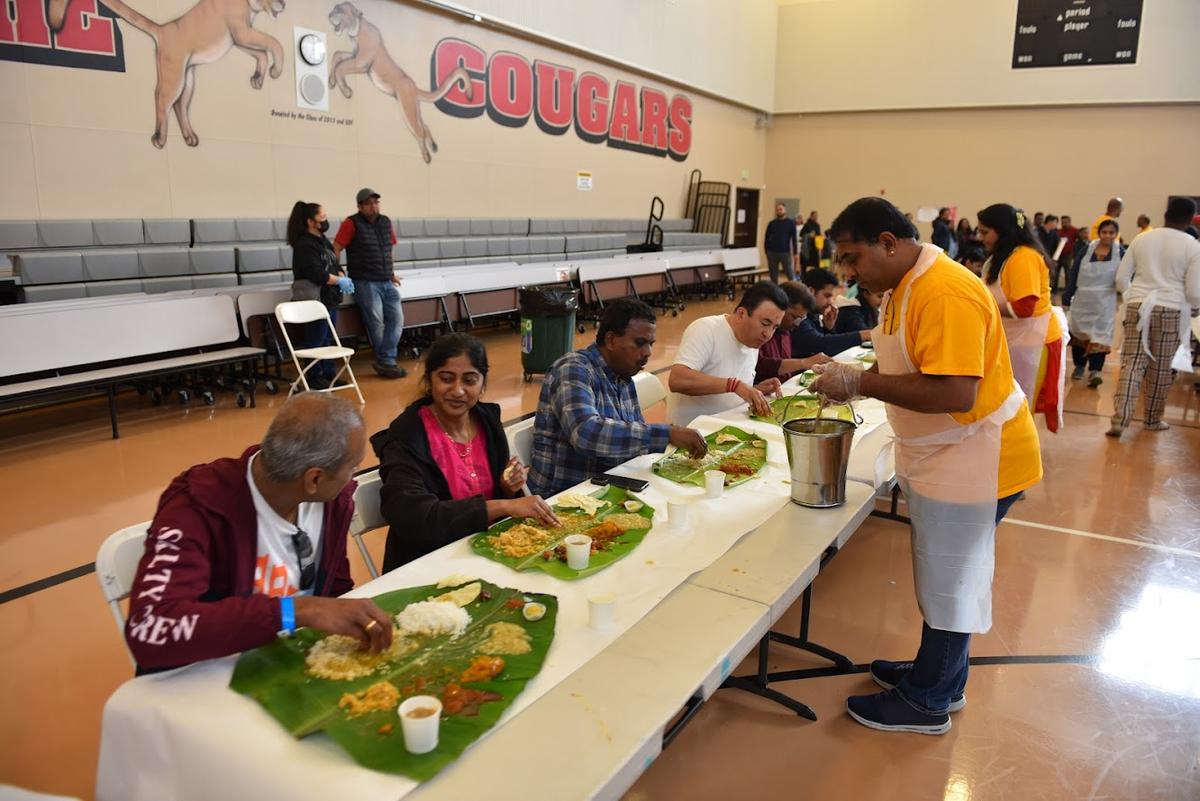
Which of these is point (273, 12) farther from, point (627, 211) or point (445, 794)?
point (445, 794)

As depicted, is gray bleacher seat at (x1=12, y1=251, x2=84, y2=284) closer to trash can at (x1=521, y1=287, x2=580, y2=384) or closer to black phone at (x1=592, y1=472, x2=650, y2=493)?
trash can at (x1=521, y1=287, x2=580, y2=384)

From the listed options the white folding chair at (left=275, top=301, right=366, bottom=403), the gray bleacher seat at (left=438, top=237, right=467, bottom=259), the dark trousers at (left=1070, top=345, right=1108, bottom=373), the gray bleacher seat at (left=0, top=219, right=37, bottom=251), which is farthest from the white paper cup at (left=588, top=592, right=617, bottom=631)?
the gray bleacher seat at (left=438, top=237, right=467, bottom=259)

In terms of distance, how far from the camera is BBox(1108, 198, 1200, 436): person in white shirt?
5715 mm

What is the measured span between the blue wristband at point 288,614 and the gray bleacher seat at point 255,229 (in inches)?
306


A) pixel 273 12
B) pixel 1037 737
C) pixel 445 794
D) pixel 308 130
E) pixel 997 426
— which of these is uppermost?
pixel 273 12

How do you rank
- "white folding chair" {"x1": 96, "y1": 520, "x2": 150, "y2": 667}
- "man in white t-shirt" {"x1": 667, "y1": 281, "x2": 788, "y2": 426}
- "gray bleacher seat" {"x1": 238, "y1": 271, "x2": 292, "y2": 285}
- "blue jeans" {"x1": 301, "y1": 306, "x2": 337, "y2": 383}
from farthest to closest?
"gray bleacher seat" {"x1": 238, "y1": 271, "x2": 292, "y2": 285} → "blue jeans" {"x1": 301, "y1": 306, "x2": 337, "y2": 383} → "man in white t-shirt" {"x1": 667, "y1": 281, "x2": 788, "y2": 426} → "white folding chair" {"x1": 96, "y1": 520, "x2": 150, "y2": 667}

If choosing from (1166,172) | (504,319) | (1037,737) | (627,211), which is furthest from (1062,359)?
(1166,172)

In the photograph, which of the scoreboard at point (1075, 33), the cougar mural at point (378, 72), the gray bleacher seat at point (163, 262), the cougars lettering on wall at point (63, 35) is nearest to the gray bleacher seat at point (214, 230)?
the gray bleacher seat at point (163, 262)

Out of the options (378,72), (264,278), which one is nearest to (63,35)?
(264,278)

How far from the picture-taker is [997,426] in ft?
7.53

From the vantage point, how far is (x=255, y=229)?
8.49 meters

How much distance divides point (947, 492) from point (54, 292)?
23.7ft

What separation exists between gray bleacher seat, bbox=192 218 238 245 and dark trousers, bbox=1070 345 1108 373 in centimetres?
917

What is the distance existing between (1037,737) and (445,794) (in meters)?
2.27
